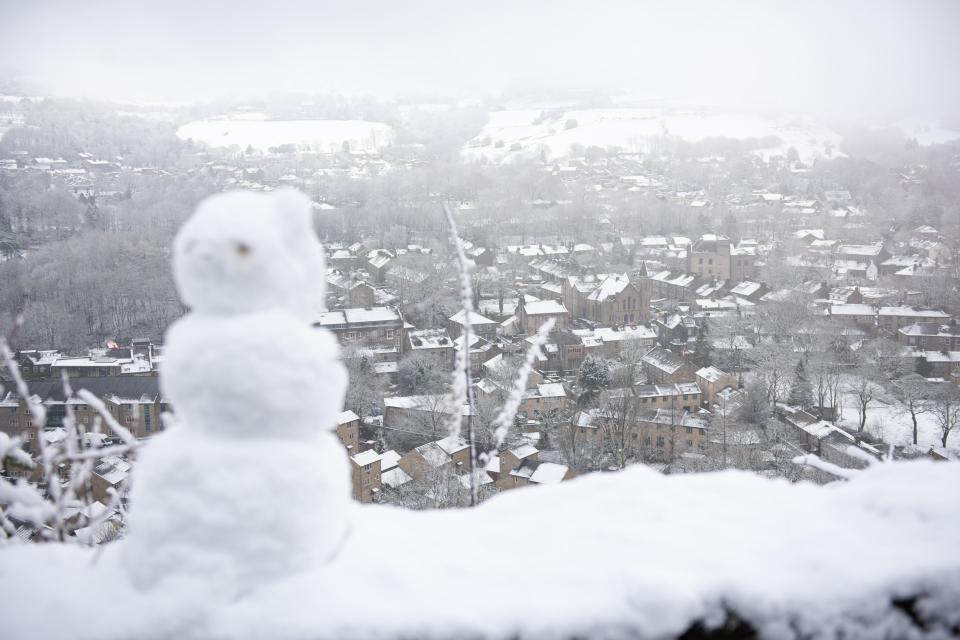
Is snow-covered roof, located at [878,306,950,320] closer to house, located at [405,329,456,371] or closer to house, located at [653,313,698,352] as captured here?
house, located at [653,313,698,352]

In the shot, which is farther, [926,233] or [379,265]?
[926,233]

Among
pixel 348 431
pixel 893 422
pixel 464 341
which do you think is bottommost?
pixel 893 422

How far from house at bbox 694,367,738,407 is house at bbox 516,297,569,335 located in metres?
5.97

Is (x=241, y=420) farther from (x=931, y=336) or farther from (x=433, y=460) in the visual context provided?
(x=931, y=336)

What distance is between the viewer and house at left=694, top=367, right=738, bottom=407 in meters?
16.8

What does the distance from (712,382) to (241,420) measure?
52.5 feet

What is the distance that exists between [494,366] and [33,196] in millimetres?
26701

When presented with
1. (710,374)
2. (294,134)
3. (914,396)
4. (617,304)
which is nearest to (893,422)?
(914,396)

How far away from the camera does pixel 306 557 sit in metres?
1.96

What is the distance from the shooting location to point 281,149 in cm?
5694

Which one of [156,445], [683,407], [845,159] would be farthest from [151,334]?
[845,159]

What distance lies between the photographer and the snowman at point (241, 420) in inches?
73.7

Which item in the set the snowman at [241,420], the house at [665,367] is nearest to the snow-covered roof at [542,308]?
the house at [665,367]

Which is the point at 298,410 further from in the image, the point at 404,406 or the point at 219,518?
the point at 404,406
